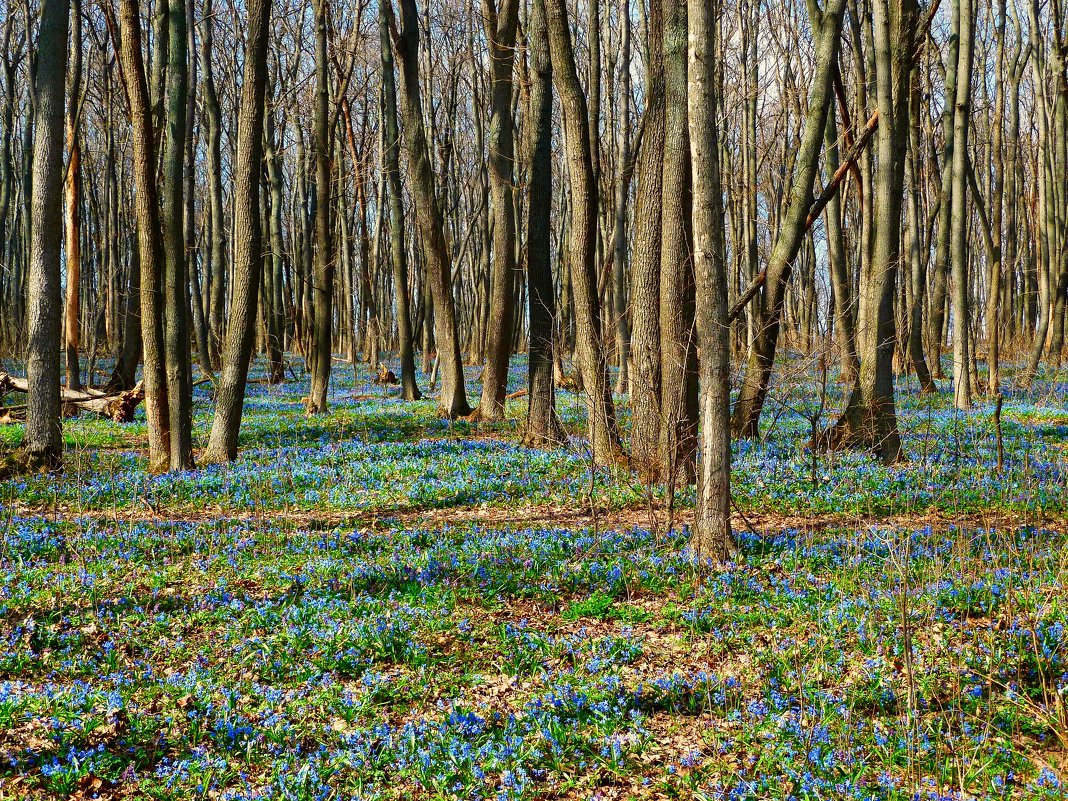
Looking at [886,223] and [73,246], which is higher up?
[73,246]

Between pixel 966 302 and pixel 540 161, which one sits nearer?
pixel 540 161

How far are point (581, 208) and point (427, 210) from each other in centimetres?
507

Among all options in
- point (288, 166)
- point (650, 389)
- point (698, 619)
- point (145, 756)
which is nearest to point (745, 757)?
point (698, 619)

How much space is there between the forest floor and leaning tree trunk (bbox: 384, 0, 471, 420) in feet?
20.8

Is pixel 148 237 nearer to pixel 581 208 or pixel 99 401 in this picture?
pixel 581 208

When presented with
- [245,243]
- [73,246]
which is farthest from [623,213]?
[73,246]

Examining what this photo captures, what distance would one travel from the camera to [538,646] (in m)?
4.86

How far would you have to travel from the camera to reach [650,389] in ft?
29.7

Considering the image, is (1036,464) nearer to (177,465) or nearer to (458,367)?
(458,367)

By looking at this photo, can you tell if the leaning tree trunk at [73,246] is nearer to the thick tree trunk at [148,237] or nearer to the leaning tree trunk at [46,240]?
the leaning tree trunk at [46,240]

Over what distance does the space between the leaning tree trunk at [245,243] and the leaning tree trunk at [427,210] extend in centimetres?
354

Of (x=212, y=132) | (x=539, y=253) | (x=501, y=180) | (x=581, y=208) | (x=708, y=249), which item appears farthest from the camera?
(x=212, y=132)

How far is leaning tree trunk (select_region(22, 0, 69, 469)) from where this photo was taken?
9969mm

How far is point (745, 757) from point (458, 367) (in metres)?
11.9
